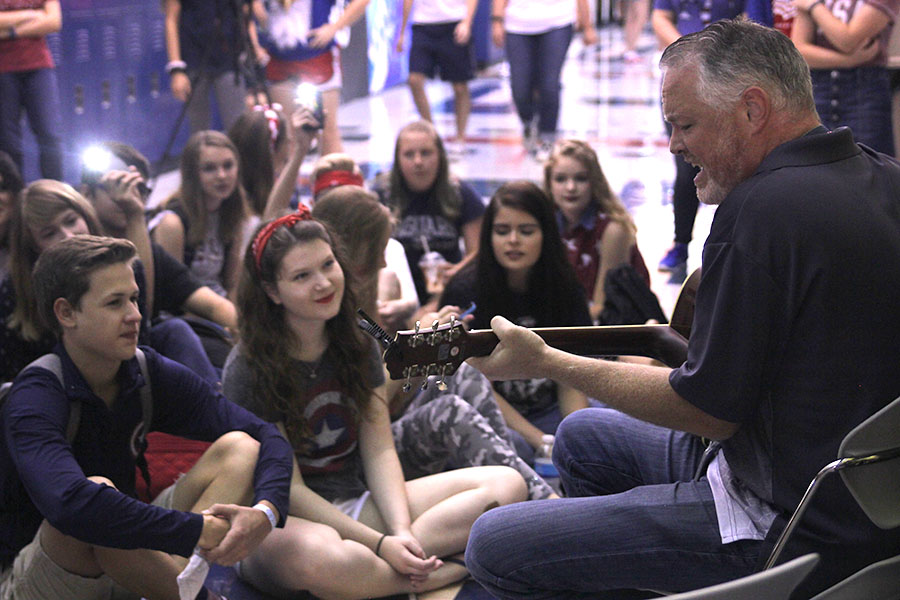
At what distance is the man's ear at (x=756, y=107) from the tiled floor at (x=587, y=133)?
3.08 meters

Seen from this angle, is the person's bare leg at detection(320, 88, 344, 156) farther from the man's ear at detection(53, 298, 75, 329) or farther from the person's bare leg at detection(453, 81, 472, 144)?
the man's ear at detection(53, 298, 75, 329)

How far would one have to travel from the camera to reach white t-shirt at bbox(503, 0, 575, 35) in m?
7.46

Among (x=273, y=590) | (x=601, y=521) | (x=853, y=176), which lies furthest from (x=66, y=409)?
(x=853, y=176)

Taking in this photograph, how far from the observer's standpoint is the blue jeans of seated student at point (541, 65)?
24.9 ft

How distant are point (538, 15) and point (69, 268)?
18.1ft

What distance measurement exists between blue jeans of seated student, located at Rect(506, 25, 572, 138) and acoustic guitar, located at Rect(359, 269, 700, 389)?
17.3 ft

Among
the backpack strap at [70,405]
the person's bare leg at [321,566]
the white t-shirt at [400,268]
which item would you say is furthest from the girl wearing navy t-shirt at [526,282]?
the backpack strap at [70,405]

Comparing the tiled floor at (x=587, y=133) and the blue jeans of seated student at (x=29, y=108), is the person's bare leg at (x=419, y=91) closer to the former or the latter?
the tiled floor at (x=587, y=133)

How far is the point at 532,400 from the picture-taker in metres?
3.60

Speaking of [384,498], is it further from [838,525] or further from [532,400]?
[838,525]

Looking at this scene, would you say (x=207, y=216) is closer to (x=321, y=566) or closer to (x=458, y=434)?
(x=458, y=434)

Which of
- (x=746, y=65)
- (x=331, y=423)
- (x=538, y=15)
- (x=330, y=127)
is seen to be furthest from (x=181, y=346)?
(x=538, y=15)

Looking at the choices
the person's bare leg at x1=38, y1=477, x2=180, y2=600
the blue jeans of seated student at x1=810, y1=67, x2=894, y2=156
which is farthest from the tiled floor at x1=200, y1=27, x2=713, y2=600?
the person's bare leg at x1=38, y1=477, x2=180, y2=600

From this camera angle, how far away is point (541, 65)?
768 cm
